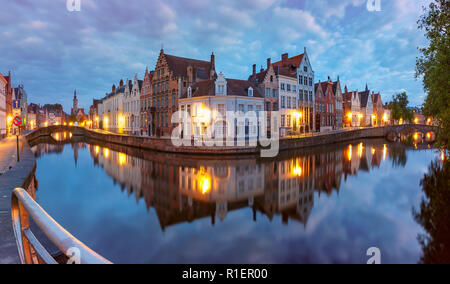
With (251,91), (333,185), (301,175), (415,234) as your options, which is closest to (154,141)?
(251,91)

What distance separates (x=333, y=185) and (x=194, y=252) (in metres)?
11.6

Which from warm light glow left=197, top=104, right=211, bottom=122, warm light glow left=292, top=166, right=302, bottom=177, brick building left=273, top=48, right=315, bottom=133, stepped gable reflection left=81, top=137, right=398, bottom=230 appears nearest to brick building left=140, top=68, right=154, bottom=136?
warm light glow left=197, top=104, right=211, bottom=122

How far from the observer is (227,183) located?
52.3ft

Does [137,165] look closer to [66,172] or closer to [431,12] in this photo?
[66,172]

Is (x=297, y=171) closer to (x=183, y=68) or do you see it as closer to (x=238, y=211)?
(x=238, y=211)

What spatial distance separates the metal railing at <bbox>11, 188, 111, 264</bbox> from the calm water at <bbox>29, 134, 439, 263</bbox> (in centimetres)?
444

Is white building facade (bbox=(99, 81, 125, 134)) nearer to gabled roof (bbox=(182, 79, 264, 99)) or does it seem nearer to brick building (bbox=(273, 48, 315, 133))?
gabled roof (bbox=(182, 79, 264, 99))

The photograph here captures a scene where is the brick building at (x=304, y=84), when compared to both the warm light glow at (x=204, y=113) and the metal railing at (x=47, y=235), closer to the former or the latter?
the warm light glow at (x=204, y=113)

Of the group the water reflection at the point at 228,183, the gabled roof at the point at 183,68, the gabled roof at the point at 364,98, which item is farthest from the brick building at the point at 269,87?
the gabled roof at the point at 364,98

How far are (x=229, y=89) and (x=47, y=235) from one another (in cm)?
3101

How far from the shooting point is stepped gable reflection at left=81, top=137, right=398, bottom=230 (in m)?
11.2

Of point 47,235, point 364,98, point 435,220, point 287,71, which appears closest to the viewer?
point 47,235

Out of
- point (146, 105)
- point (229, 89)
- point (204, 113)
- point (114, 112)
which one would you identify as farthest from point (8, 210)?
point (114, 112)

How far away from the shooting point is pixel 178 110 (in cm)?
3666
